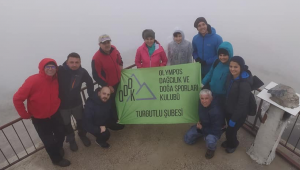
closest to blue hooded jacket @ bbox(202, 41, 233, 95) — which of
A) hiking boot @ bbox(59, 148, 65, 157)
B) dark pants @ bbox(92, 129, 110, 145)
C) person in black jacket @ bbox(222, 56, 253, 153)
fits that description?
person in black jacket @ bbox(222, 56, 253, 153)

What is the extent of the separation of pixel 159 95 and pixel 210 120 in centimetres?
112

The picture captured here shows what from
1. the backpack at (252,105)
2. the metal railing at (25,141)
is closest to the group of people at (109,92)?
the backpack at (252,105)

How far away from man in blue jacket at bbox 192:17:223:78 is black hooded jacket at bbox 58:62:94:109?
92.6 inches

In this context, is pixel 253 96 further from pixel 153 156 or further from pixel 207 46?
pixel 153 156

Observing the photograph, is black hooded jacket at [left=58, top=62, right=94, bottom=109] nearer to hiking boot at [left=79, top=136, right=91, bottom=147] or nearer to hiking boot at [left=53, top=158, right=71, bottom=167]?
hiking boot at [left=79, top=136, right=91, bottom=147]

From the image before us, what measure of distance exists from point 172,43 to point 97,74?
1.69 meters

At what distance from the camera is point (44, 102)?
3.42 meters

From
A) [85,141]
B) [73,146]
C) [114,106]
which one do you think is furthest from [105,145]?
[114,106]

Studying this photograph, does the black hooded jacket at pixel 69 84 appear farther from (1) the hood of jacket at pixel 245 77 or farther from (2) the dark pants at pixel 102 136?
(1) the hood of jacket at pixel 245 77

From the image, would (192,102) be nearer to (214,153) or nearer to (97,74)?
(214,153)

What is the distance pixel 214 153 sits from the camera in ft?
13.6

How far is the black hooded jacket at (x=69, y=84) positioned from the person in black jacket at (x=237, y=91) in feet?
8.39

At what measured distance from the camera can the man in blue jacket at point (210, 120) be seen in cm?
359

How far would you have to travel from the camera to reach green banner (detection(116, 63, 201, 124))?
13.6 ft
